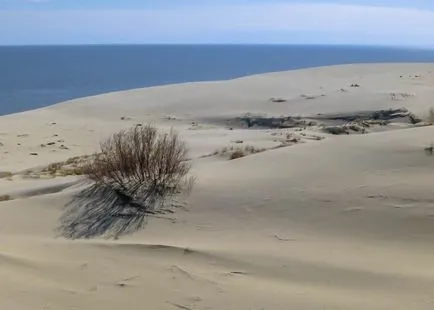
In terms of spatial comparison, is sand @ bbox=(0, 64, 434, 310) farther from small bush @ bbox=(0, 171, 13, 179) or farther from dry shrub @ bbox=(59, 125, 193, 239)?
small bush @ bbox=(0, 171, 13, 179)

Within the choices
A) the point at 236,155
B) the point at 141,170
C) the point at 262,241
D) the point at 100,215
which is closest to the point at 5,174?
the point at 236,155

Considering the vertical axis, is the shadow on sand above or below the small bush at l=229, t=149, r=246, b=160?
below

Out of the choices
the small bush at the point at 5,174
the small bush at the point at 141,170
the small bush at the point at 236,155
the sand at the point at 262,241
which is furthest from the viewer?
the small bush at the point at 5,174

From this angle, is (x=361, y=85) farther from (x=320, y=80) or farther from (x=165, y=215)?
(x=165, y=215)

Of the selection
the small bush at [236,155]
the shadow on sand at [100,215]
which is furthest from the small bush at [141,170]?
the small bush at [236,155]

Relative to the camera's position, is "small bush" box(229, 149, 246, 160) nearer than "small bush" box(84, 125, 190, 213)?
No

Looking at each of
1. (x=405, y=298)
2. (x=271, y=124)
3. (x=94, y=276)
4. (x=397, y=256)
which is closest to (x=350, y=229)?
(x=397, y=256)

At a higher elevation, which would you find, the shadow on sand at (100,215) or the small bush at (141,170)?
the small bush at (141,170)

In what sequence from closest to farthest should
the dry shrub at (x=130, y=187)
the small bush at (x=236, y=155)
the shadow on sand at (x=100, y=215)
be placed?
the shadow on sand at (x=100, y=215), the dry shrub at (x=130, y=187), the small bush at (x=236, y=155)

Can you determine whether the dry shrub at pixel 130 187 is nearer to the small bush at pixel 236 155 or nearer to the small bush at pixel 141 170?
the small bush at pixel 141 170

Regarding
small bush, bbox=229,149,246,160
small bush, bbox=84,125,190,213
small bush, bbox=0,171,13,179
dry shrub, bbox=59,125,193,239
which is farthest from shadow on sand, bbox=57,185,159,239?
small bush, bbox=0,171,13,179

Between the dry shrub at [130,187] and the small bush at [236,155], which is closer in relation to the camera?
the dry shrub at [130,187]

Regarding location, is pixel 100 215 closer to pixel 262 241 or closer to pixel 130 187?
pixel 130 187

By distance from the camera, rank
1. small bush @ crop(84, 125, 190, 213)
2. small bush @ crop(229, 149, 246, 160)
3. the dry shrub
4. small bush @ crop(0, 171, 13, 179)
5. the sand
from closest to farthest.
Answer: the sand → the dry shrub → small bush @ crop(84, 125, 190, 213) → small bush @ crop(229, 149, 246, 160) → small bush @ crop(0, 171, 13, 179)
